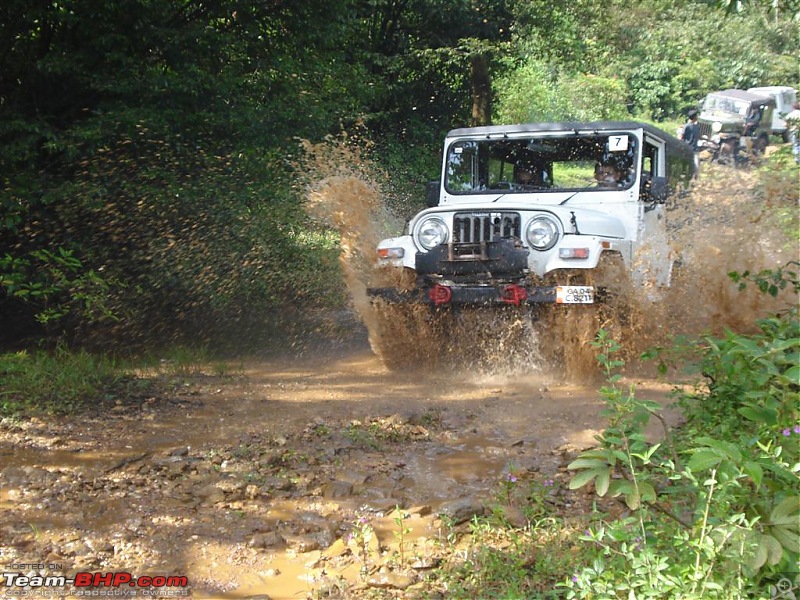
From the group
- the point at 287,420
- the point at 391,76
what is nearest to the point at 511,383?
the point at 287,420

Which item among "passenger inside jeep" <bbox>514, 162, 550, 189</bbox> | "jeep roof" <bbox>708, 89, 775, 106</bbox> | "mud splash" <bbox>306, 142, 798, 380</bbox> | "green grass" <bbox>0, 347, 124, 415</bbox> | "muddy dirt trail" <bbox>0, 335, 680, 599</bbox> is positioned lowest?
"muddy dirt trail" <bbox>0, 335, 680, 599</bbox>

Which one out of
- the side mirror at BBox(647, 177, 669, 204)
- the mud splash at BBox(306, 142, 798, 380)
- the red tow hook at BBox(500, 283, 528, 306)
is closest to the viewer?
the red tow hook at BBox(500, 283, 528, 306)

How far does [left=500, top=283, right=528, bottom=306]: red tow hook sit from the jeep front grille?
46cm

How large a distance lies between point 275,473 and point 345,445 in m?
0.62

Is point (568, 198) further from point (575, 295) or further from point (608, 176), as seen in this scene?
point (575, 295)

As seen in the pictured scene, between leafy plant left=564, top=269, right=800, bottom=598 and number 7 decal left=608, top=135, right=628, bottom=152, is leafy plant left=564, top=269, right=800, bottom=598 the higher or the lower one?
the lower one

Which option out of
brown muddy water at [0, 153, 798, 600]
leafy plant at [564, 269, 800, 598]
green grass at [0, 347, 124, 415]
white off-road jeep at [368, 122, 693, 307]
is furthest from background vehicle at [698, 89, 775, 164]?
leafy plant at [564, 269, 800, 598]

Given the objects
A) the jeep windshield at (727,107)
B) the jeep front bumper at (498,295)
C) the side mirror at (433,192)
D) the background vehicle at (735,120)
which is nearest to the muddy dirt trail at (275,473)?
the jeep front bumper at (498,295)

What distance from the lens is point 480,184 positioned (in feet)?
25.1

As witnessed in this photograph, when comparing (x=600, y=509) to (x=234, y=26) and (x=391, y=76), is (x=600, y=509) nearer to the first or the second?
(x=234, y=26)

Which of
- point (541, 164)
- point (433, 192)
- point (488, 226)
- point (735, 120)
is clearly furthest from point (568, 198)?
point (735, 120)

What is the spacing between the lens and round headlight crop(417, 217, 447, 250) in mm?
6566

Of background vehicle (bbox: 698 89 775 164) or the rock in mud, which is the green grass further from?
background vehicle (bbox: 698 89 775 164)

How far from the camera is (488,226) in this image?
6414mm
